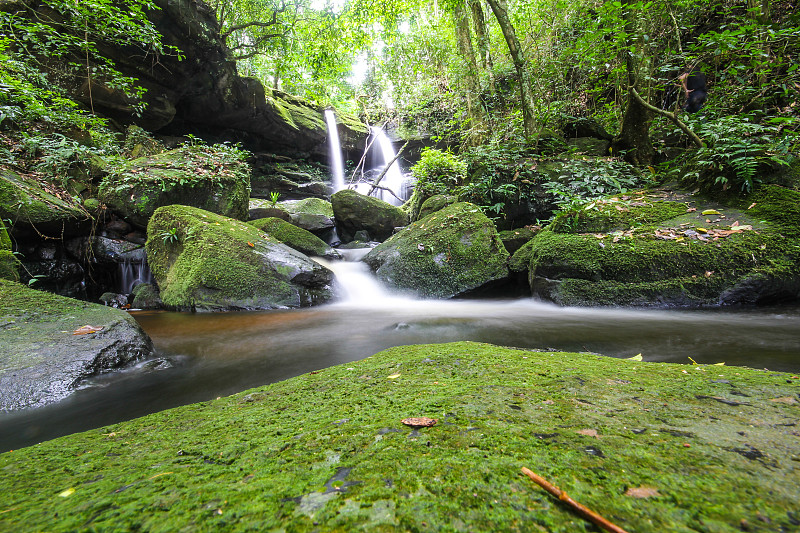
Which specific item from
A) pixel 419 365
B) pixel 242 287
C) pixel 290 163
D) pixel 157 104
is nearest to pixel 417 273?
pixel 242 287

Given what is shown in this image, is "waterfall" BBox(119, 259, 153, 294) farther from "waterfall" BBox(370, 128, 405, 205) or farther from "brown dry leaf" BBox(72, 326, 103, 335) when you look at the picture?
"waterfall" BBox(370, 128, 405, 205)

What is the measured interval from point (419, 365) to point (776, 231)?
4.98m

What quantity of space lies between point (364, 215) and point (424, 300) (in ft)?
17.2

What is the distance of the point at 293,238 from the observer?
8.24 metres

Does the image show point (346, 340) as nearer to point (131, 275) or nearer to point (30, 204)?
point (131, 275)

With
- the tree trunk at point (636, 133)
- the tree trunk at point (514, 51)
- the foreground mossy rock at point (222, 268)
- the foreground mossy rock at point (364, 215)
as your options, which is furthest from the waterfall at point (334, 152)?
the tree trunk at point (636, 133)

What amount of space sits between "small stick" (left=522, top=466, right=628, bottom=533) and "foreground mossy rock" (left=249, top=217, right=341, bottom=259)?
7.76 meters

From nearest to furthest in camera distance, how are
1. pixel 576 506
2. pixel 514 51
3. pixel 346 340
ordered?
pixel 576 506 → pixel 346 340 → pixel 514 51

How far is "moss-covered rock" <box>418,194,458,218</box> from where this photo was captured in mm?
7941

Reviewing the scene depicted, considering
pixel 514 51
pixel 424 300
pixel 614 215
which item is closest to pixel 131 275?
pixel 424 300

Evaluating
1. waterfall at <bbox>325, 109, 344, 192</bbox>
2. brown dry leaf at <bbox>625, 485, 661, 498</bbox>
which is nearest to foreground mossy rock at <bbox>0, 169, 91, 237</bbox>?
brown dry leaf at <bbox>625, 485, 661, 498</bbox>

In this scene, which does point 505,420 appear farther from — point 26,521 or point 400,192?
point 400,192

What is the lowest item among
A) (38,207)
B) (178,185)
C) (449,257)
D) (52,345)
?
(52,345)

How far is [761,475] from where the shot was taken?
2.31 feet
